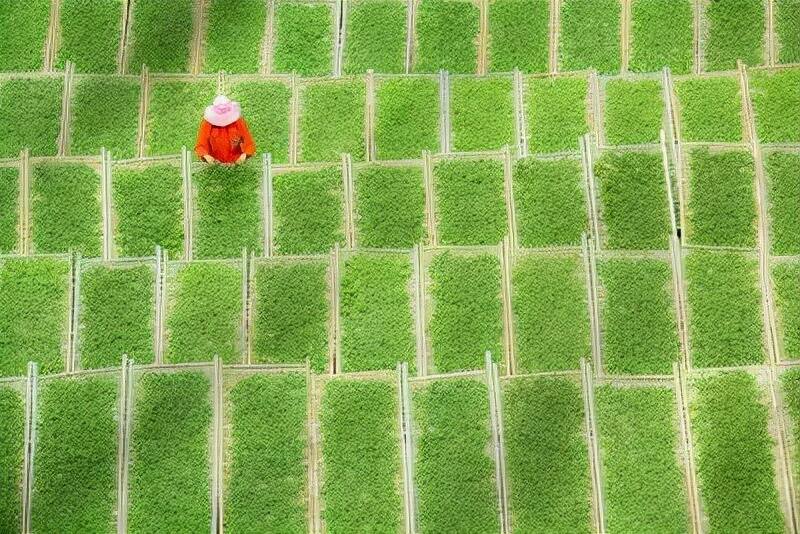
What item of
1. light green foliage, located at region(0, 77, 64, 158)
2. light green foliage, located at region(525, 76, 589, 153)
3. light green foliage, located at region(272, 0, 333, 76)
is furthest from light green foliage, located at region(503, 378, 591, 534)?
light green foliage, located at region(0, 77, 64, 158)

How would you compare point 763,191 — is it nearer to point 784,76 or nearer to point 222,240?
point 784,76

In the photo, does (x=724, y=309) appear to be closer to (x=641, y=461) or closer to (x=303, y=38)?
(x=641, y=461)

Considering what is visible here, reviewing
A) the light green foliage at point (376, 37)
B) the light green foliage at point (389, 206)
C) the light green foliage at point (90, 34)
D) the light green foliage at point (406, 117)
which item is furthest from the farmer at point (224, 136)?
the light green foliage at point (90, 34)

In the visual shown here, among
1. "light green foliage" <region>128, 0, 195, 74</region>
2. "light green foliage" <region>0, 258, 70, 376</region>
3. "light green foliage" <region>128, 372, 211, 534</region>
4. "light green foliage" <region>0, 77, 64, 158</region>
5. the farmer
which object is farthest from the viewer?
"light green foliage" <region>128, 0, 195, 74</region>

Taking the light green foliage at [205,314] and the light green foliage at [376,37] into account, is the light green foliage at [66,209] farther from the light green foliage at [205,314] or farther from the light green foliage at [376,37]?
the light green foliage at [376,37]

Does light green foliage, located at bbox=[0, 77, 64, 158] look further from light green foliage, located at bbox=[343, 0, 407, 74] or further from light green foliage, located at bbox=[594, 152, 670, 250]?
light green foliage, located at bbox=[594, 152, 670, 250]

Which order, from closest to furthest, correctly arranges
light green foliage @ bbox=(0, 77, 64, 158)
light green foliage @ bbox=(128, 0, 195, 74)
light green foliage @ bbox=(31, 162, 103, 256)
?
light green foliage @ bbox=(31, 162, 103, 256)
light green foliage @ bbox=(0, 77, 64, 158)
light green foliage @ bbox=(128, 0, 195, 74)
